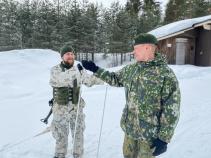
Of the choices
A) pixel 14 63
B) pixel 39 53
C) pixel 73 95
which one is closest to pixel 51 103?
pixel 73 95

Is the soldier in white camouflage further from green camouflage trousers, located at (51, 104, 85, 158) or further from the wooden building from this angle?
the wooden building

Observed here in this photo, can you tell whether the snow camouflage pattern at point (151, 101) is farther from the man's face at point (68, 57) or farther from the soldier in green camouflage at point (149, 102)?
the man's face at point (68, 57)

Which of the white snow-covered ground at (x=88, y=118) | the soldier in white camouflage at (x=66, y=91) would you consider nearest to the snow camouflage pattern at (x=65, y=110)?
the soldier in white camouflage at (x=66, y=91)

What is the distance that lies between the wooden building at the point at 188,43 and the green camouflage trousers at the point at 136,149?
73.7 ft

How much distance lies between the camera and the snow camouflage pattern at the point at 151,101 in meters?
3.00

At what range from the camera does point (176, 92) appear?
3012 millimetres

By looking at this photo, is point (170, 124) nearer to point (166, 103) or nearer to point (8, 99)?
point (166, 103)

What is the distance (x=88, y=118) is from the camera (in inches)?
314

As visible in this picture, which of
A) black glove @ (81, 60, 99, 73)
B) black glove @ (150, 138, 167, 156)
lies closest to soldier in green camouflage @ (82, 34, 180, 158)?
black glove @ (150, 138, 167, 156)

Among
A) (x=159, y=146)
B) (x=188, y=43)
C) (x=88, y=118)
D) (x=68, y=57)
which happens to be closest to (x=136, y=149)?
(x=159, y=146)

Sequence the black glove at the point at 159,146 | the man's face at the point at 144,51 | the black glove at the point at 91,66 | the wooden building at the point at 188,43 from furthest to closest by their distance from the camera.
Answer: the wooden building at the point at 188,43, the black glove at the point at 91,66, the man's face at the point at 144,51, the black glove at the point at 159,146

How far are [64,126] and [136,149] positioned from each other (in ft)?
5.84

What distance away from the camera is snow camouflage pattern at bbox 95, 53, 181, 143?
3.00 meters

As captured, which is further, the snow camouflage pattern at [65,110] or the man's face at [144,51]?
the snow camouflage pattern at [65,110]
